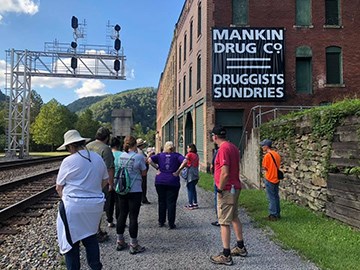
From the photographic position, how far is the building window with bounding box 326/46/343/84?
810 inches

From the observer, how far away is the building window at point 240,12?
20188 millimetres

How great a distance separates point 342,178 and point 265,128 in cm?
637

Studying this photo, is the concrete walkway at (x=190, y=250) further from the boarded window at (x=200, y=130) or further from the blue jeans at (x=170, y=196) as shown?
the boarded window at (x=200, y=130)

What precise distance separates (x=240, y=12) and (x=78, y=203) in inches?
737

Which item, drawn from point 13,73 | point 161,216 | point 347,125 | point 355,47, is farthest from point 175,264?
point 13,73

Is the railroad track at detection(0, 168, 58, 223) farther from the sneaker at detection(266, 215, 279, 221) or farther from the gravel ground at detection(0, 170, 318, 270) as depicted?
the sneaker at detection(266, 215, 279, 221)

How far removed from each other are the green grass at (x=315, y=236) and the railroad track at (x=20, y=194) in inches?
232

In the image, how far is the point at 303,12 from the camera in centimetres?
2055

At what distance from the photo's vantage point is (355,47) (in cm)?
2047

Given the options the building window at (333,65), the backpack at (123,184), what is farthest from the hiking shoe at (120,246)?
the building window at (333,65)

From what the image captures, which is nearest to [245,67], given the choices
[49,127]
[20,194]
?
[20,194]

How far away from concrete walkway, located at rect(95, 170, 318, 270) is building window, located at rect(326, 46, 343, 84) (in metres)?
15.0

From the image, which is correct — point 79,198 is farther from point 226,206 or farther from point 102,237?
point 102,237

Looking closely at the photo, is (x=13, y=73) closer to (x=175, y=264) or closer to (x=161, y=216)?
(x=161, y=216)
